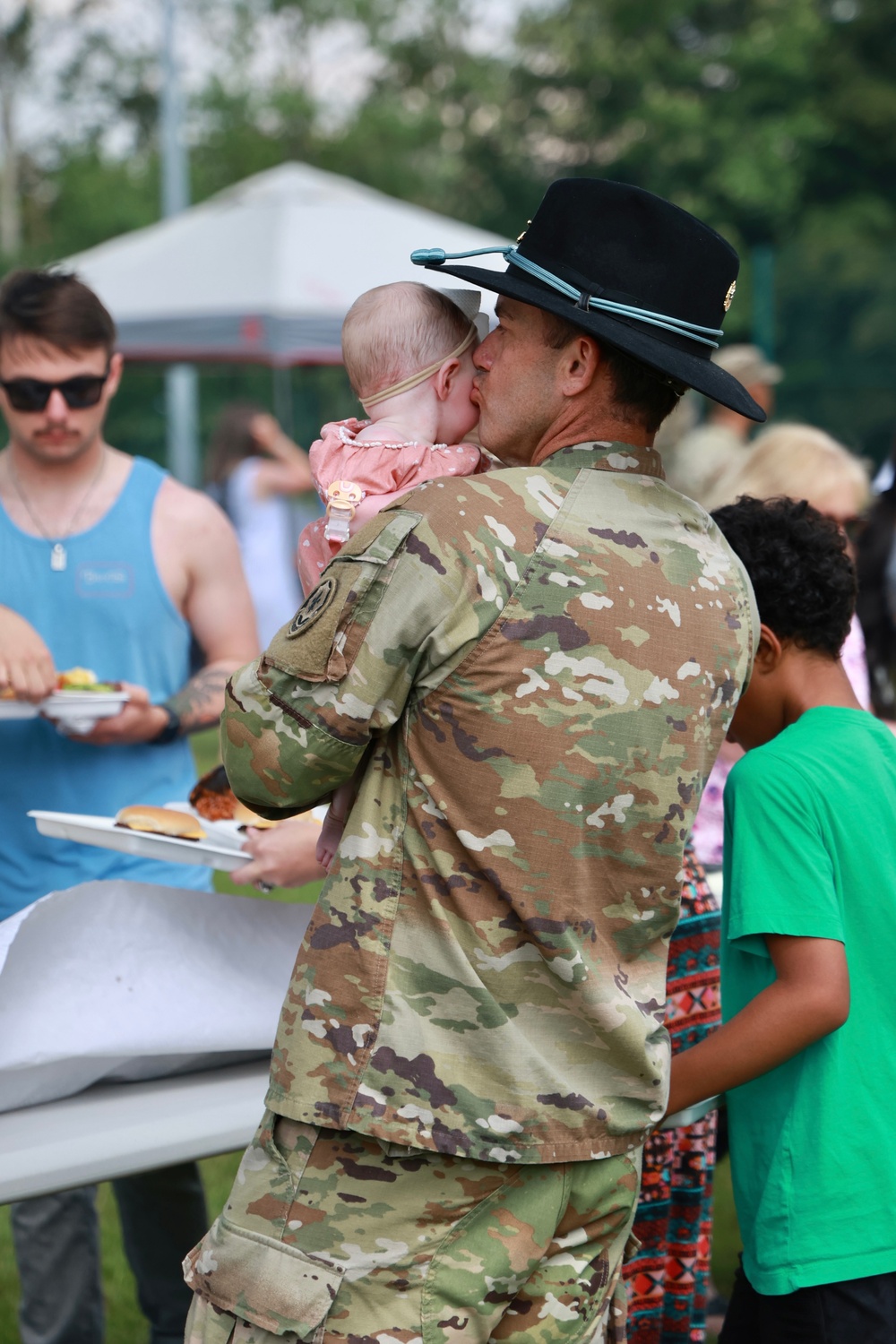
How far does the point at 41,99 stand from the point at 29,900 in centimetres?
3666

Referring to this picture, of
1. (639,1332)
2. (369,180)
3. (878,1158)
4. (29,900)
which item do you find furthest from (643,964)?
(369,180)

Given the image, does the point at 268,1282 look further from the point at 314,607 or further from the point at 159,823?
the point at 159,823

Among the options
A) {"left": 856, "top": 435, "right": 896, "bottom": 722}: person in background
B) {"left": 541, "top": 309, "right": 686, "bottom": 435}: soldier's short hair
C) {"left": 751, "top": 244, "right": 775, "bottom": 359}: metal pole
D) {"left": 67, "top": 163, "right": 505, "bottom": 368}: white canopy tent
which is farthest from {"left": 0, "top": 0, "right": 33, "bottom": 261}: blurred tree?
{"left": 541, "top": 309, "right": 686, "bottom": 435}: soldier's short hair

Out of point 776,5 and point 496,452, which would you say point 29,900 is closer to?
point 496,452

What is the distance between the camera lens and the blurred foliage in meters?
27.3

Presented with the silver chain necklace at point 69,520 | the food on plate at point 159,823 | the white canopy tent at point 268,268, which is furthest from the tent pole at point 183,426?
the food on plate at point 159,823

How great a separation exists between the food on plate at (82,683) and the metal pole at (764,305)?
53.7 ft

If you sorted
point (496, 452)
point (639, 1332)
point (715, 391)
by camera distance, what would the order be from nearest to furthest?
point (715, 391) < point (496, 452) < point (639, 1332)

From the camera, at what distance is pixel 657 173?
2816cm

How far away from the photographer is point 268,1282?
1453 millimetres

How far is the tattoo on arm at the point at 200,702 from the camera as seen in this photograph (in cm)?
293

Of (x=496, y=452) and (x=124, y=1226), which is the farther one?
(x=124, y=1226)

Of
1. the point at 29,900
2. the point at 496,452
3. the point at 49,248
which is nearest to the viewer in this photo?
the point at 496,452

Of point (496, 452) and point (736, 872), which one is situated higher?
point (496, 452)
